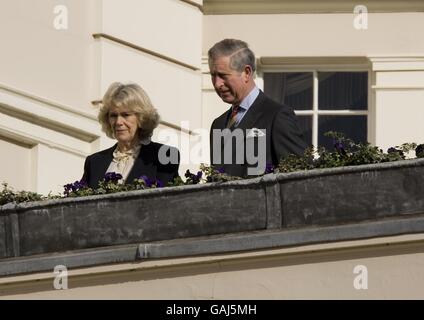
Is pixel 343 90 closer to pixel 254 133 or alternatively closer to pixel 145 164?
pixel 145 164

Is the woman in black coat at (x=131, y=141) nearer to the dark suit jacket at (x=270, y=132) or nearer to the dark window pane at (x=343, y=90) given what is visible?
the dark suit jacket at (x=270, y=132)

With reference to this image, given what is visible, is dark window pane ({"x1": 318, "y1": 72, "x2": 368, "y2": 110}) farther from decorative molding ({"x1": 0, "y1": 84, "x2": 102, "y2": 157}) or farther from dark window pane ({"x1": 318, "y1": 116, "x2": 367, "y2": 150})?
decorative molding ({"x1": 0, "y1": 84, "x2": 102, "y2": 157})

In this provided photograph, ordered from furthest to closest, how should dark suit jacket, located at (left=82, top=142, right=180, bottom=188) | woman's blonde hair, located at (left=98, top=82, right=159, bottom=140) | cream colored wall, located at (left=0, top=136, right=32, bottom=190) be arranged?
1. cream colored wall, located at (left=0, top=136, right=32, bottom=190)
2. woman's blonde hair, located at (left=98, top=82, right=159, bottom=140)
3. dark suit jacket, located at (left=82, top=142, right=180, bottom=188)

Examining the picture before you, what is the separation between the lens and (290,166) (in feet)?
40.8

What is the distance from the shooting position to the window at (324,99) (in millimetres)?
17922

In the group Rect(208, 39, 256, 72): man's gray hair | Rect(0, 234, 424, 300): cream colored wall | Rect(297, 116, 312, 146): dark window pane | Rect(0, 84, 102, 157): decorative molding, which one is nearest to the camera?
Rect(0, 234, 424, 300): cream colored wall

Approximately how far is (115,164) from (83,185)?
0.75 metres

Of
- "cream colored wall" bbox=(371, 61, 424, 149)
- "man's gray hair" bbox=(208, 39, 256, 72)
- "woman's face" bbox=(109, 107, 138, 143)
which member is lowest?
"woman's face" bbox=(109, 107, 138, 143)

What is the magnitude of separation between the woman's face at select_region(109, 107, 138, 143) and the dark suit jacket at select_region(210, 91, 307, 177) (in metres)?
0.48

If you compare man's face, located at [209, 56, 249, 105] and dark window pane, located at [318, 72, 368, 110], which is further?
dark window pane, located at [318, 72, 368, 110]

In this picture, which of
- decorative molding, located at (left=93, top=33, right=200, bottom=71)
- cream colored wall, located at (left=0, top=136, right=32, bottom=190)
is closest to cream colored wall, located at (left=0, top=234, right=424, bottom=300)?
cream colored wall, located at (left=0, top=136, right=32, bottom=190)

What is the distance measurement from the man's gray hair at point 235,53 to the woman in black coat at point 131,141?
515 mm

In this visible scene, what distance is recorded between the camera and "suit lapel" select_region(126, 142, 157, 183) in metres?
13.5

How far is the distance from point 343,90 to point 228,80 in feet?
15.5
